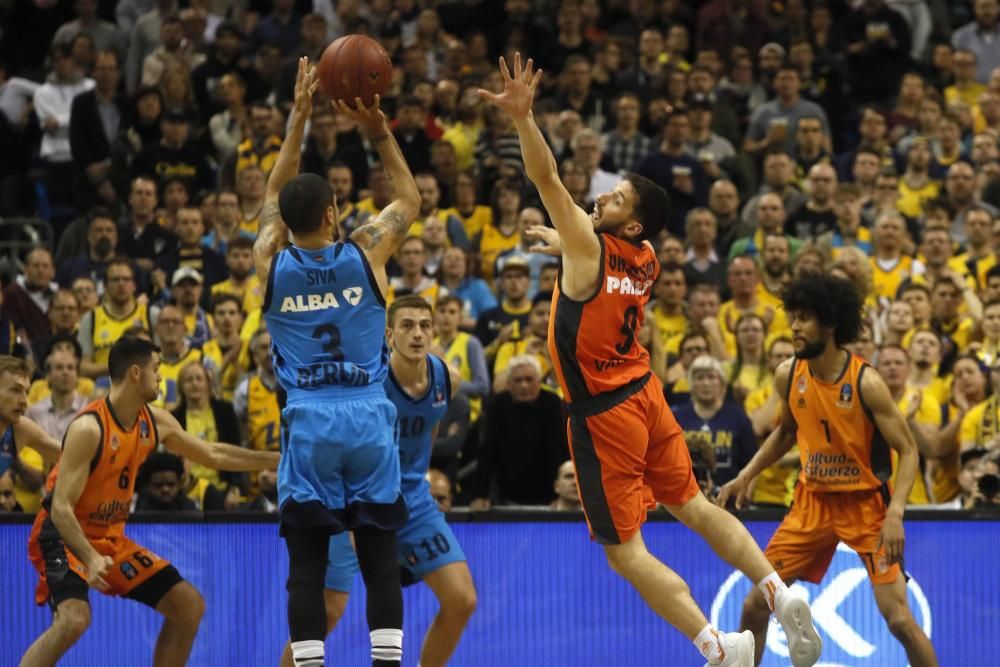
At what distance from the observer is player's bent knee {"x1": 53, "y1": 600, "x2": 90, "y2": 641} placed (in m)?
8.96

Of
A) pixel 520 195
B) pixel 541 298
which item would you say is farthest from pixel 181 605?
pixel 520 195

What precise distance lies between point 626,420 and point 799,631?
1.31m

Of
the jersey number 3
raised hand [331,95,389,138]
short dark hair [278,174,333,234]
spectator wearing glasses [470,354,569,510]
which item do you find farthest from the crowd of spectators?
short dark hair [278,174,333,234]

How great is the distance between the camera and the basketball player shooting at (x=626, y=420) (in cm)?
809

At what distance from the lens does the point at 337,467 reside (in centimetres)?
788

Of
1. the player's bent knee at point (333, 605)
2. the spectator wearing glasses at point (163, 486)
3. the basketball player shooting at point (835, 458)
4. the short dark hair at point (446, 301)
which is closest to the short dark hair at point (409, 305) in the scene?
the player's bent knee at point (333, 605)

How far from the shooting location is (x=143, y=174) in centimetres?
1670

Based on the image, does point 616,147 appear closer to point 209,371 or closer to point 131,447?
point 209,371

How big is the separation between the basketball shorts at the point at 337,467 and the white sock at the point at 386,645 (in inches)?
Answer: 19.8

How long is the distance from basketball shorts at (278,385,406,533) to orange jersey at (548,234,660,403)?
100cm

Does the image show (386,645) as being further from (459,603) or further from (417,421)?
(417,421)

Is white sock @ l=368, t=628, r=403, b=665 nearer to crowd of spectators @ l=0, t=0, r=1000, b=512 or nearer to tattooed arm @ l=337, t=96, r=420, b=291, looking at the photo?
tattooed arm @ l=337, t=96, r=420, b=291

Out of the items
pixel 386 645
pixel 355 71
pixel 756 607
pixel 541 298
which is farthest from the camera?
pixel 541 298

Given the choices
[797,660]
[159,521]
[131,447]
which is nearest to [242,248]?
[159,521]
